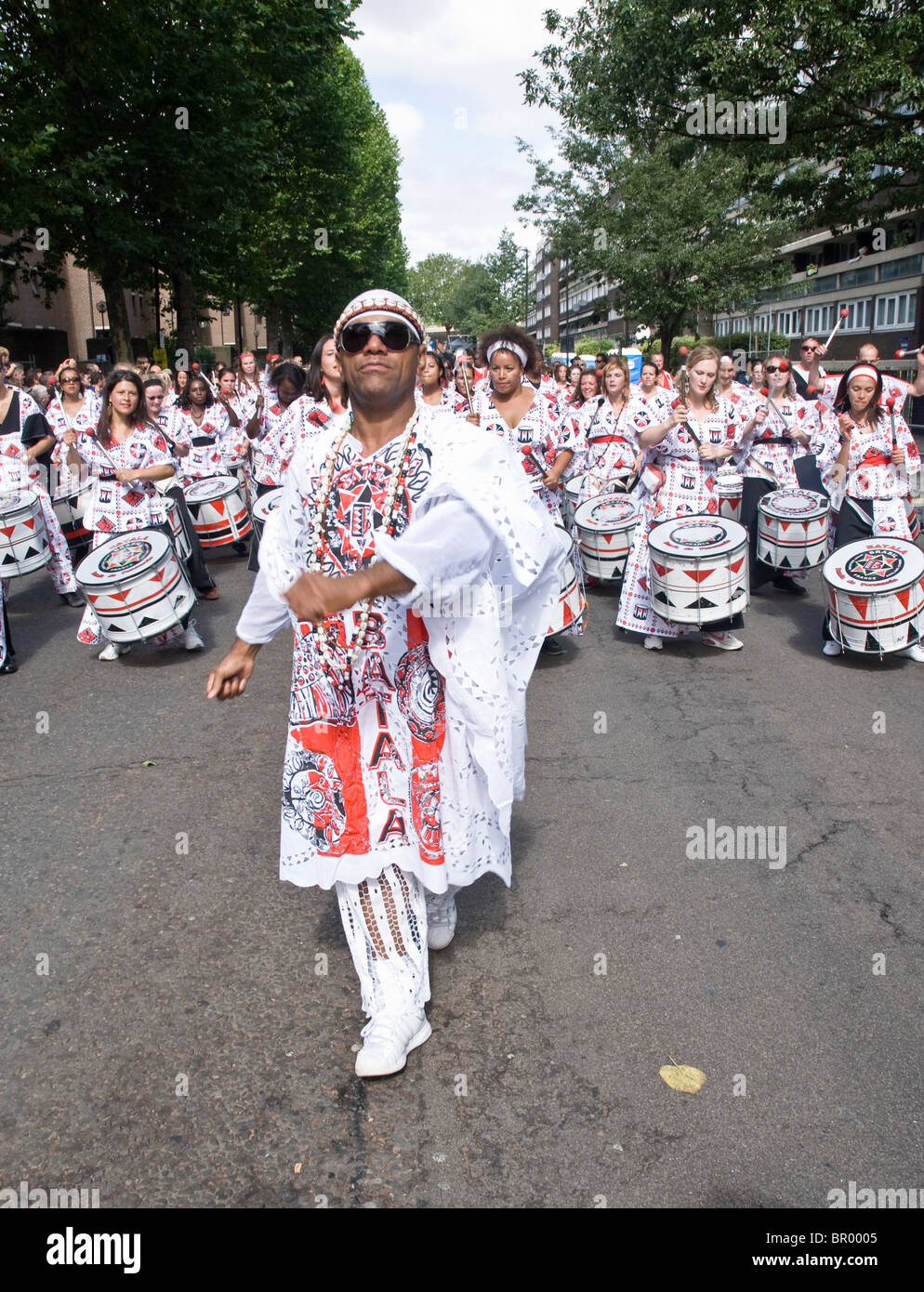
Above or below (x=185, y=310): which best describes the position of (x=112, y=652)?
below

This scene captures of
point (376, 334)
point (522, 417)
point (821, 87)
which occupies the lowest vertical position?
point (522, 417)

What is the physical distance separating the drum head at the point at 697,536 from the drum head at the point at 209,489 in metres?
5.07

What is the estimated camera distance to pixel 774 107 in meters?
17.1

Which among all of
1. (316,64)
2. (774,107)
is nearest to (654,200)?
(316,64)

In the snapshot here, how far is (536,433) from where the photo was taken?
7098 millimetres

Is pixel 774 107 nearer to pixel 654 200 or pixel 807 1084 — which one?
pixel 654 200

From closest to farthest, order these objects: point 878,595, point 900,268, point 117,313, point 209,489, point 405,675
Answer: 1. point 405,675
2. point 878,595
3. point 209,489
4. point 117,313
5. point 900,268

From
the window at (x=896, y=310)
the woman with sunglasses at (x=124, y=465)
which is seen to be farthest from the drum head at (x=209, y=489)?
the window at (x=896, y=310)

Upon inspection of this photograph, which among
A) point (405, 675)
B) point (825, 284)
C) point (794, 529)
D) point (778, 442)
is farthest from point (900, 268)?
point (405, 675)

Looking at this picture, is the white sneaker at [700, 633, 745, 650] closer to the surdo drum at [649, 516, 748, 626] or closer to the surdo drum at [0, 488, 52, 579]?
the surdo drum at [649, 516, 748, 626]

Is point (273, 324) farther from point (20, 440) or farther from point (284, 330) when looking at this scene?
point (20, 440)

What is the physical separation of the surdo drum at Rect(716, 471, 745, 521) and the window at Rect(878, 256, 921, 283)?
156 feet

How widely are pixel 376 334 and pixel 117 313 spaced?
20918 mm
